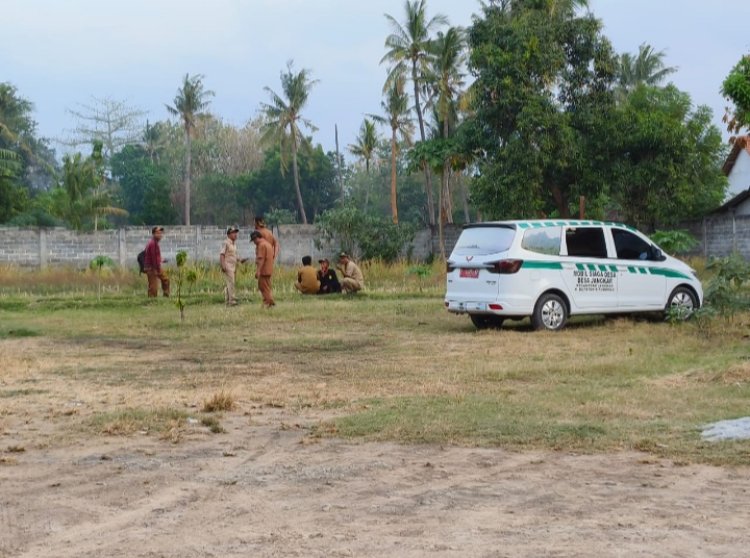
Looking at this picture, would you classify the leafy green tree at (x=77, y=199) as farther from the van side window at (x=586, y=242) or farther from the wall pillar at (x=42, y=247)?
the van side window at (x=586, y=242)

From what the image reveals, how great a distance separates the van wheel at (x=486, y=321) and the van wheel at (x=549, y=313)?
106 centimetres

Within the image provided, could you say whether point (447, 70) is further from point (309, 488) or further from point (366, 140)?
point (309, 488)

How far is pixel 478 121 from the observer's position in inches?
1494

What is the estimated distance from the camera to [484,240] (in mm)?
16203

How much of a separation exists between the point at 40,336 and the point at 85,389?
682cm

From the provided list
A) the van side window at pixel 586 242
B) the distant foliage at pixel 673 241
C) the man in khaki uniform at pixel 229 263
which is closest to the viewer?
the van side window at pixel 586 242

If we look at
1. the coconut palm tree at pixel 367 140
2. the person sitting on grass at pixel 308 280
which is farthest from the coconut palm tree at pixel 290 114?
the person sitting on grass at pixel 308 280

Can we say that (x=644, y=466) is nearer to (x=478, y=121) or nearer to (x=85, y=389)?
(x=85, y=389)

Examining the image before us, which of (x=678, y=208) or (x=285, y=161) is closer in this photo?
(x=678, y=208)

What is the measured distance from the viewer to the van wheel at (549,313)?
16.0m

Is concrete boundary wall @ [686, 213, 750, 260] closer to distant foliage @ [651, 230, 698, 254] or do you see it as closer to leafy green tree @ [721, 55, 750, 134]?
distant foliage @ [651, 230, 698, 254]

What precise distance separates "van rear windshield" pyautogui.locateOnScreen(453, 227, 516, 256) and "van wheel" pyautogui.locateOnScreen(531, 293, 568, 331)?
101cm

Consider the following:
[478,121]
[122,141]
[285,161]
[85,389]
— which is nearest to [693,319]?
[85,389]

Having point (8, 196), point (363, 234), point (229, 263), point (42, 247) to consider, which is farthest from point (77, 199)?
point (229, 263)
